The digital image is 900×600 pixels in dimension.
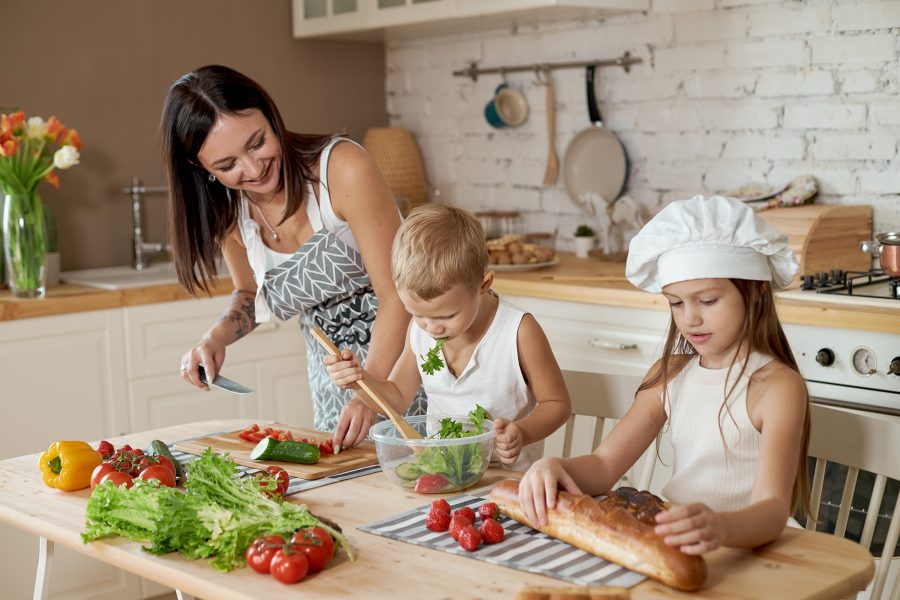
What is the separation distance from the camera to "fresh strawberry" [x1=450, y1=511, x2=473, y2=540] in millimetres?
1424

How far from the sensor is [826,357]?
2586mm

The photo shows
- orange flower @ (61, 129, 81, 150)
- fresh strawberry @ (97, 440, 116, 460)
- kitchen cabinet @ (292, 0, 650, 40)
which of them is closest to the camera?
fresh strawberry @ (97, 440, 116, 460)

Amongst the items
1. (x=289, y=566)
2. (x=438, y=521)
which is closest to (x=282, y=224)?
(x=438, y=521)

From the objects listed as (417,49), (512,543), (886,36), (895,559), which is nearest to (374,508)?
(512,543)

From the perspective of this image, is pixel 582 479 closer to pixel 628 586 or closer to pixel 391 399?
pixel 628 586

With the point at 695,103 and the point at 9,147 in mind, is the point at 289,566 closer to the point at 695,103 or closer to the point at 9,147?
the point at 9,147

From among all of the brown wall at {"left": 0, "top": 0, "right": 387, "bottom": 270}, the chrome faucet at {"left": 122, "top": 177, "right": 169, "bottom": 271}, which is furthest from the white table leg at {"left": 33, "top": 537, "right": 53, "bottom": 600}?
the chrome faucet at {"left": 122, "top": 177, "right": 169, "bottom": 271}

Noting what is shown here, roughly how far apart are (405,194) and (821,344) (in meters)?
2.12

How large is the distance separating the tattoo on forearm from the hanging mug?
1.85 metres

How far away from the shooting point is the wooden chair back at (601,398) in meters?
2.00

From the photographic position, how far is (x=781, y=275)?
5.43 feet

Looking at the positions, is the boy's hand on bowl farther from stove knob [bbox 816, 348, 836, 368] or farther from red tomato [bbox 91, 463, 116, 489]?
stove knob [bbox 816, 348, 836, 368]

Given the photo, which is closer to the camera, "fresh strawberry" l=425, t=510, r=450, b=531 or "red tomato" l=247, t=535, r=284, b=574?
"red tomato" l=247, t=535, r=284, b=574

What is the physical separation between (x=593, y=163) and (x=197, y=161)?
1.94 meters
